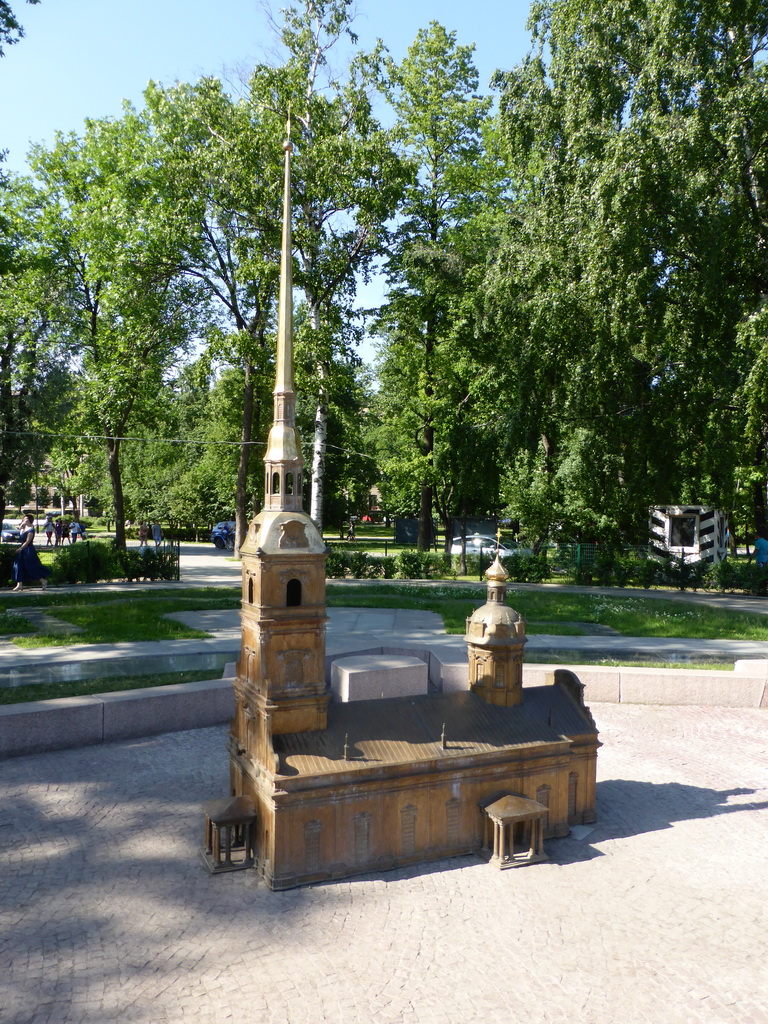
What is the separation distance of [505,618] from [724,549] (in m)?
28.7

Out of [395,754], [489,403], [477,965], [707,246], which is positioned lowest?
[477,965]

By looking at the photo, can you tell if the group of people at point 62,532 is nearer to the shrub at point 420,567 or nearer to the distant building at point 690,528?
the shrub at point 420,567

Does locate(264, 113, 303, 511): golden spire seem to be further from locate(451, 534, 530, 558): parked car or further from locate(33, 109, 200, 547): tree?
locate(33, 109, 200, 547): tree

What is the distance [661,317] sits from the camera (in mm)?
22625

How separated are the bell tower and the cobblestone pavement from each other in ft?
4.40

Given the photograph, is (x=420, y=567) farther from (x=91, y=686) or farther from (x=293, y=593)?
(x=293, y=593)

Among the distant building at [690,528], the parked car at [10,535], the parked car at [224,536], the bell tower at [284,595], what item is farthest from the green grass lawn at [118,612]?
the parked car at [10,535]

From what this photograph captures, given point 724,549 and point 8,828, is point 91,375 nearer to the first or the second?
point 8,828

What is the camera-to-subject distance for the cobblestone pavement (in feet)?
17.0

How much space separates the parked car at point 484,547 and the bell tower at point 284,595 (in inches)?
718

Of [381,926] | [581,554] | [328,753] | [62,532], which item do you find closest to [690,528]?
[581,554]

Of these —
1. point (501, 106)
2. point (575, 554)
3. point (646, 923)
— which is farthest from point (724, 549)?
point (646, 923)

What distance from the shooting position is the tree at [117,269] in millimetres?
27281

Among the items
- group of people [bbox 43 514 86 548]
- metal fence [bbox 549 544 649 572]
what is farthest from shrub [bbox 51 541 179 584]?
group of people [bbox 43 514 86 548]
